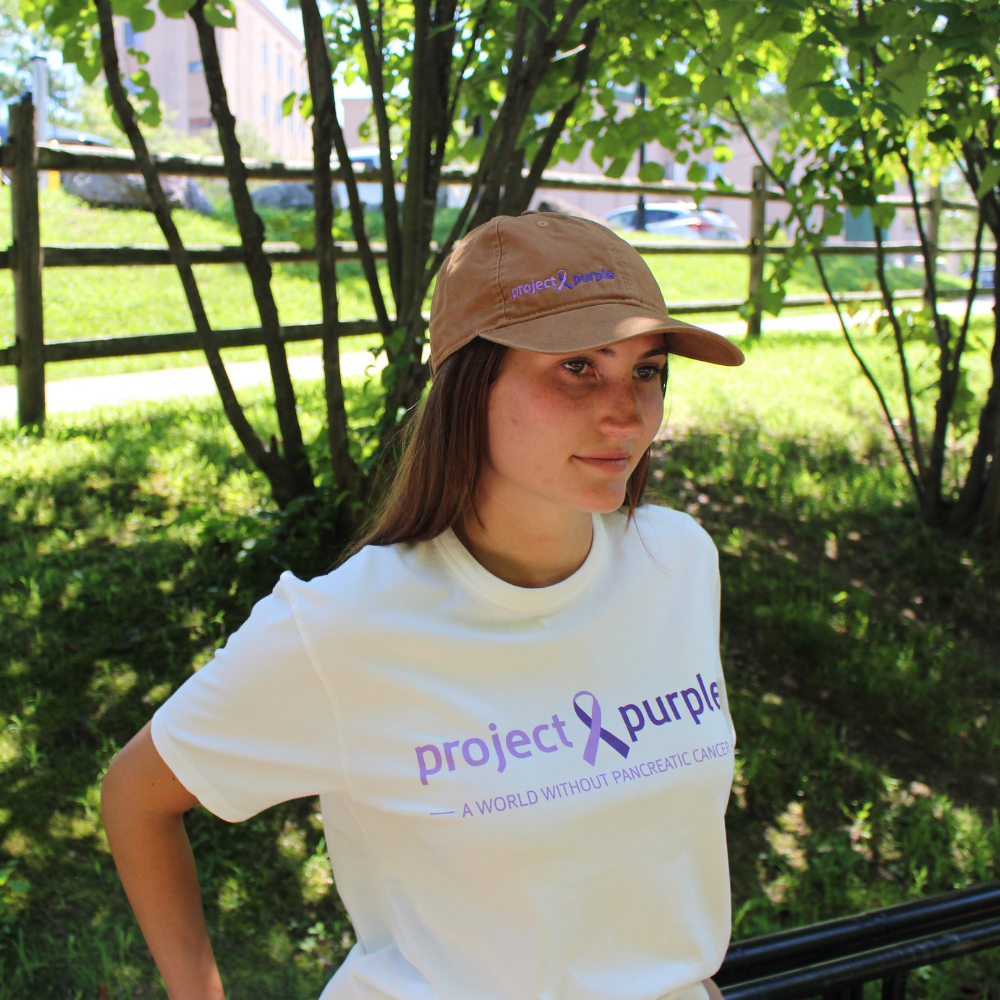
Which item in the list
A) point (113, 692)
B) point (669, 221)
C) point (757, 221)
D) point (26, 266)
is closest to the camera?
point (113, 692)

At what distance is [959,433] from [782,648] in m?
1.99

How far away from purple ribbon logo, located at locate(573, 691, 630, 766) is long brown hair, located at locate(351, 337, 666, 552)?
1.07ft

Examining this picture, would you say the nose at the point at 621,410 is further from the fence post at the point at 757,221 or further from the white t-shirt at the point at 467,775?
the fence post at the point at 757,221

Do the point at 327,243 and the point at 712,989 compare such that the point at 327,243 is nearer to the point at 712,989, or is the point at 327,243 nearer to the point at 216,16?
the point at 216,16

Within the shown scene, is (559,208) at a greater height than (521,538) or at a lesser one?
lesser

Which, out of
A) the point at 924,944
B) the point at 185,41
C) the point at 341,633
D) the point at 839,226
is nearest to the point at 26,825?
the point at 341,633

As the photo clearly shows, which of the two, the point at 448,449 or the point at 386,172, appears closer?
the point at 448,449

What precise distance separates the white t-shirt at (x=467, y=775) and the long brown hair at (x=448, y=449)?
70 mm

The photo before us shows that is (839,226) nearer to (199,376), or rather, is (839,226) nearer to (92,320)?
(199,376)

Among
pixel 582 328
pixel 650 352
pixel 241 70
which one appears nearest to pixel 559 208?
pixel 650 352

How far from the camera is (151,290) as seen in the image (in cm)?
1092

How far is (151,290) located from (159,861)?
10.5 meters

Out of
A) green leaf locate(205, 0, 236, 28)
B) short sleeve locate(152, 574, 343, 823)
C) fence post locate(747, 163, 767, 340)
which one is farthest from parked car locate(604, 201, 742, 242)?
short sleeve locate(152, 574, 343, 823)

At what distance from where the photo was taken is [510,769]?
1287mm
